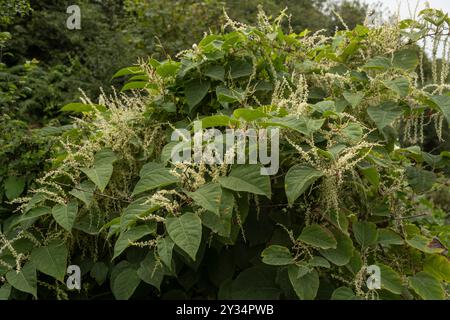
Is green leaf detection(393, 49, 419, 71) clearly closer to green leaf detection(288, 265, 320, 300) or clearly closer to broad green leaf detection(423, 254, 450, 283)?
broad green leaf detection(423, 254, 450, 283)

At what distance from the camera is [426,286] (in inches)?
65.8

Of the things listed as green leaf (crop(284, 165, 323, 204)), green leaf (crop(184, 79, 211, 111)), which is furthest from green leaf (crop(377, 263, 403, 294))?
green leaf (crop(184, 79, 211, 111))

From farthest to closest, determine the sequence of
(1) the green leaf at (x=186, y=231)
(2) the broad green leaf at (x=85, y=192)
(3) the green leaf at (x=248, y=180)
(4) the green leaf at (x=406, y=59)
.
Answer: (4) the green leaf at (x=406, y=59), (2) the broad green leaf at (x=85, y=192), (3) the green leaf at (x=248, y=180), (1) the green leaf at (x=186, y=231)

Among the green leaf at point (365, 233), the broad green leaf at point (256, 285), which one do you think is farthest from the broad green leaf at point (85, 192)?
the green leaf at point (365, 233)

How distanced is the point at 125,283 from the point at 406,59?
4.04ft

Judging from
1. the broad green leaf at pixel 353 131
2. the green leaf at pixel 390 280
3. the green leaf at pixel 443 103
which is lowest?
the green leaf at pixel 390 280

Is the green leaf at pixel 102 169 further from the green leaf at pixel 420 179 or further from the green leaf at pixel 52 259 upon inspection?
the green leaf at pixel 420 179

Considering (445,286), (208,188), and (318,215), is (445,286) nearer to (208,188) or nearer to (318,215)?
(318,215)

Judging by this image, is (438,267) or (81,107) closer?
(438,267)

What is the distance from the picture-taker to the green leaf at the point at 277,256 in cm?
155

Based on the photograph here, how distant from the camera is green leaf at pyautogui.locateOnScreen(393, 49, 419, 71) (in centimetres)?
193

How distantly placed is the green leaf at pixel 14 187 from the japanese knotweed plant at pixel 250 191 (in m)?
0.10

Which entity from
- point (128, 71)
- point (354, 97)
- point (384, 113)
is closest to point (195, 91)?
point (128, 71)
